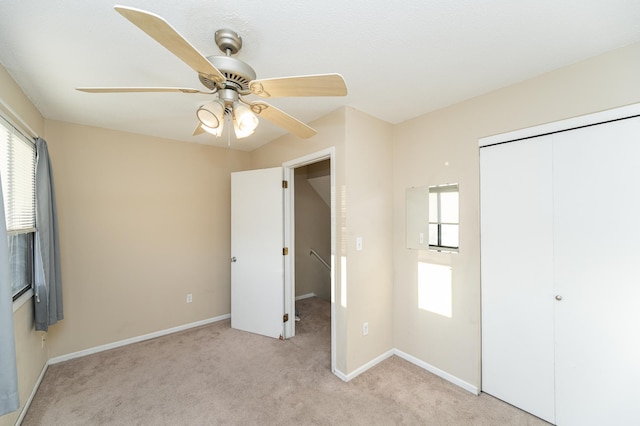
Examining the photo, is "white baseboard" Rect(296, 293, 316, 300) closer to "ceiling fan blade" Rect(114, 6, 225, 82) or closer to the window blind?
the window blind

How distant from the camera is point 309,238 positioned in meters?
4.62

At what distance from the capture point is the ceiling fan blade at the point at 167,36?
2.49 ft

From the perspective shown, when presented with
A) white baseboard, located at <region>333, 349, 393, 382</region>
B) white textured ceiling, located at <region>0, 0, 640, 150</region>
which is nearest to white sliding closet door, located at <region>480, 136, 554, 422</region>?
white textured ceiling, located at <region>0, 0, 640, 150</region>

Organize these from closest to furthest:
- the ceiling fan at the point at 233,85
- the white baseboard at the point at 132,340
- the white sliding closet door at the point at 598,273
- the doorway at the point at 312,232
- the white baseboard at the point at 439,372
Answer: the ceiling fan at the point at 233,85 → the white sliding closet door at the point at 598,273 → the white baseboard at the point at 439,372 → the white baseboard at the point at 132,340 → the doorway at the point at 312,232

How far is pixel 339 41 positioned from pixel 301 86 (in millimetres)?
503

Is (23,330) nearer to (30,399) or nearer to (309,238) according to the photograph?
(30,399)

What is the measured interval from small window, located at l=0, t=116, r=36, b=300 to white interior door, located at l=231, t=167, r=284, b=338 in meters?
1.78

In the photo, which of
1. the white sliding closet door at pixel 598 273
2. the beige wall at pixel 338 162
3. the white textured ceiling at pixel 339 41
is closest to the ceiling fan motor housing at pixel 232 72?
the white textured ceiling at pixel 339 41

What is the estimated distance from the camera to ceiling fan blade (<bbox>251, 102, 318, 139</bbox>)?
1.39 m

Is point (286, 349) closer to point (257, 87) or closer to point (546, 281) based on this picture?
point (546, 281)

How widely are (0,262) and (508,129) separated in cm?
320

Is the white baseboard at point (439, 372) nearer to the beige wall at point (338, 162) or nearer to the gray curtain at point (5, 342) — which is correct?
the beige wall at point (338, 162)

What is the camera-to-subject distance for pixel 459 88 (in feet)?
6.48

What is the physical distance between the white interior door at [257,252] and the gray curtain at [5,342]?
79.7 inches
